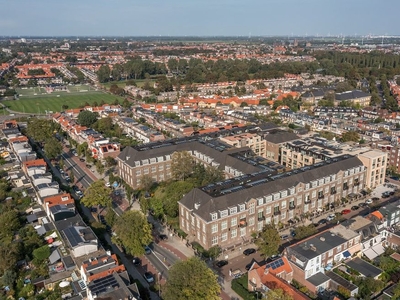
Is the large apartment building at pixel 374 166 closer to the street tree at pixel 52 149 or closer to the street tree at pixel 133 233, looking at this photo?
the street tree at pixel 133 233

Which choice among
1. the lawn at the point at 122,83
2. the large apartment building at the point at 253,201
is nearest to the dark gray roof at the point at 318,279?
the large apartment building at the point at 253,201

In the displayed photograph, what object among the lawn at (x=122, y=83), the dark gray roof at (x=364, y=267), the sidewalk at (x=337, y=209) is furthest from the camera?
the lawn at (x=122, y=83)

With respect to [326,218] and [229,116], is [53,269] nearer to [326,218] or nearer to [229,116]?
[326,218]

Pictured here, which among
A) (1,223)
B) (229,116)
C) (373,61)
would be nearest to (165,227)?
(1,223)

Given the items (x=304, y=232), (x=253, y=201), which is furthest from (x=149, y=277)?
(x=304, y=232)

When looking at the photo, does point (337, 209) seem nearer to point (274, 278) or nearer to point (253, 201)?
point (253, 201)

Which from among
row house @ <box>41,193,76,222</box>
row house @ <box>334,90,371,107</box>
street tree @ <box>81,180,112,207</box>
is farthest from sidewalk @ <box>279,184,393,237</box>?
row house @ <box>334,90,371,107</box>
